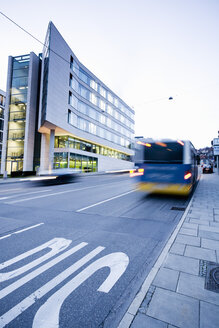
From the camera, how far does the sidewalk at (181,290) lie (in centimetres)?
190

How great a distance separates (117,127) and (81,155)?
20283mm

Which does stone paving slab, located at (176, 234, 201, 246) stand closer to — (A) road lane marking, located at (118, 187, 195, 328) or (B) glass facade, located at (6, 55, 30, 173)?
(A) road lane marking, located at (118, 187, 195, 328)

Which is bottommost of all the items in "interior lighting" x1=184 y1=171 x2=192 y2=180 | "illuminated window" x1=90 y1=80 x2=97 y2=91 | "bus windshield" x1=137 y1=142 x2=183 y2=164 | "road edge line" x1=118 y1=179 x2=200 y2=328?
"road edge line" x1=118 y1=179 x2=200 y2=328

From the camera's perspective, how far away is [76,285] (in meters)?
2.49

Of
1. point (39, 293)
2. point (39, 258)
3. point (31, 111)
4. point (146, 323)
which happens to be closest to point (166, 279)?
point (146, 323)

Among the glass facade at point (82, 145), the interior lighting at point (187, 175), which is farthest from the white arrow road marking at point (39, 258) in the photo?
the glass facade at point (82, 145)

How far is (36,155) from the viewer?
121 feet

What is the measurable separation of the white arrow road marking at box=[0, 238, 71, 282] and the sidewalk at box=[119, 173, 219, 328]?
1859 mm

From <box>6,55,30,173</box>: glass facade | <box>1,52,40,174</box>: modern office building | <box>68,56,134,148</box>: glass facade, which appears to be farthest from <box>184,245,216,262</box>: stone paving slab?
<box>6,55,30,173</box>: glass facade

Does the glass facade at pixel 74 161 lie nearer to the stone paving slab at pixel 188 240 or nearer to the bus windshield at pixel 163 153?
the bus windshield at pixel 163 153

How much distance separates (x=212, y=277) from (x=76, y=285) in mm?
2137

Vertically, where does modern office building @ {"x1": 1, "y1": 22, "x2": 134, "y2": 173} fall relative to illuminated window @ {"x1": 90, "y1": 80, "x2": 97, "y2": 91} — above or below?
below

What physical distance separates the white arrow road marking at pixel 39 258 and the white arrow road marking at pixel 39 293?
0.60m

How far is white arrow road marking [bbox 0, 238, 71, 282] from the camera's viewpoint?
2.73 m
